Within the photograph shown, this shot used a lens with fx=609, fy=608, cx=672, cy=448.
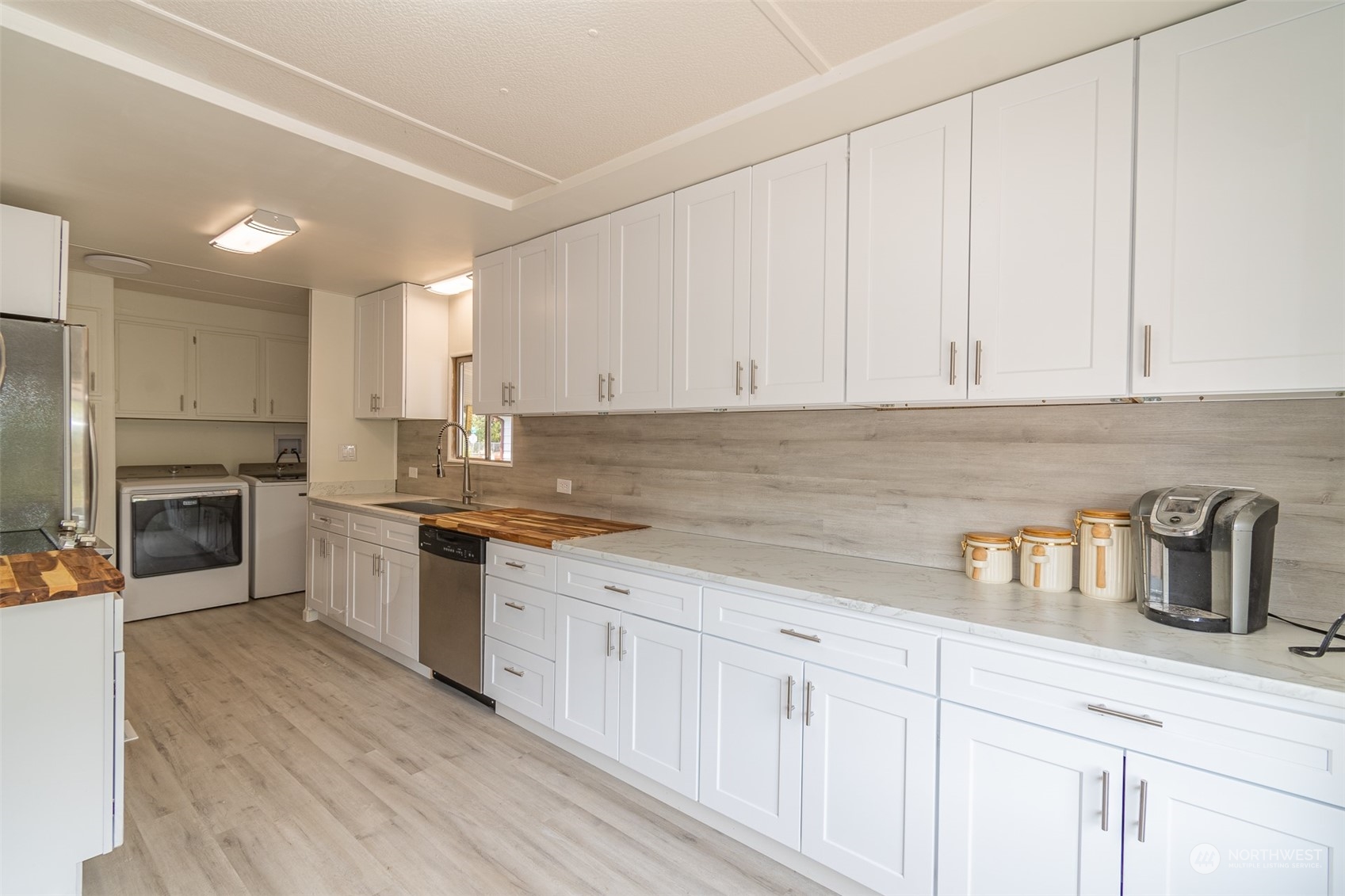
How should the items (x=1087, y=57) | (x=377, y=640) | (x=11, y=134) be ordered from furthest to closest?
(x=377, y=640)
(x=11, y=134)
(x=1087, y=57)

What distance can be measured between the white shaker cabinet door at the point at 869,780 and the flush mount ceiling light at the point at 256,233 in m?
3.09

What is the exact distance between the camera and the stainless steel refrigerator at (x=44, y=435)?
2.56m

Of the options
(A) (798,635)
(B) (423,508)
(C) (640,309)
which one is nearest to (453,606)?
(B) (423,508)

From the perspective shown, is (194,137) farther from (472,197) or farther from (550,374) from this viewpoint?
(550,374)

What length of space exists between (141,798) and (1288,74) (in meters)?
4.08

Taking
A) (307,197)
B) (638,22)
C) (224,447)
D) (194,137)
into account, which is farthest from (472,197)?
(224,447)

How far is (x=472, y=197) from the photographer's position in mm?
2707

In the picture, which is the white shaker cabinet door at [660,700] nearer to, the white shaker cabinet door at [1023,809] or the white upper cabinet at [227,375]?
the white shaker cabinet door at [1023,809]

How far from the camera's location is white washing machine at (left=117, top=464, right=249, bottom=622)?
13.9 feet

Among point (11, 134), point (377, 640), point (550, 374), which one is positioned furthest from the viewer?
point (377, 640)

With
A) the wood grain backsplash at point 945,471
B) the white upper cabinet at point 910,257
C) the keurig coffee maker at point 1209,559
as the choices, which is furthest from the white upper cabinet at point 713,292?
the keurig coffee maker at point 1209,559

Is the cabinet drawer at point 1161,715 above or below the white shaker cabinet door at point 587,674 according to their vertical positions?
above

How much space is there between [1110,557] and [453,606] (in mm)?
2785

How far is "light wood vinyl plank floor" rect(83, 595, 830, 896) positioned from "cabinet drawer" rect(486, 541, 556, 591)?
0.72 meters
